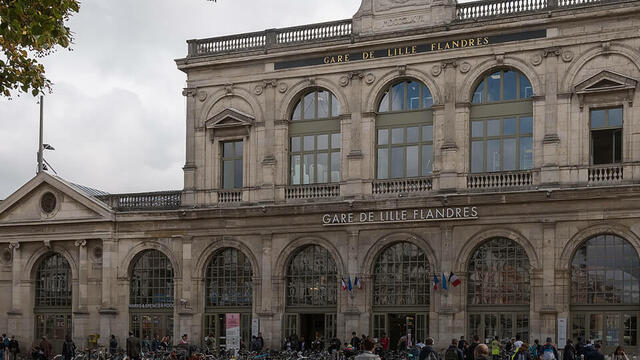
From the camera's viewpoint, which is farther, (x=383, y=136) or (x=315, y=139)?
(x=315, y=139)

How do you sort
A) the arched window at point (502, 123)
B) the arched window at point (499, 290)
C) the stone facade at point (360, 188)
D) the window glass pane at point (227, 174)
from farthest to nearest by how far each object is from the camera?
the window glass pane at point (227, 174) → the arched window at point (502, 123) → the arched window at point (499, 290) → the stone facade at point (360, 188)

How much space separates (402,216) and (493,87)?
659cm

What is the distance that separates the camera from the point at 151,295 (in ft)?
167

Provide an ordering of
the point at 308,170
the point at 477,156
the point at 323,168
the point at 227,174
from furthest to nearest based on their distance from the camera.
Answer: the point at 227,174
the point at 308,170
the point at 323,168
the point at 477,156

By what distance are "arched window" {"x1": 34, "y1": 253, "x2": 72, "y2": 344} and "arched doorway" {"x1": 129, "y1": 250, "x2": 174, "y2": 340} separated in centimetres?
370

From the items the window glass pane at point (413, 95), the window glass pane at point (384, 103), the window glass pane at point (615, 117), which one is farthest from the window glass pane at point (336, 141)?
the window glass pane at point (615, 117)

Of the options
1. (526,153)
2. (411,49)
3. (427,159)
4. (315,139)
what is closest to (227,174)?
(315,139)

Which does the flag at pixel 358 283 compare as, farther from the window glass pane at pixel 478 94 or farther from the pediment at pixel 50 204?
the pediment at pixel 50 204

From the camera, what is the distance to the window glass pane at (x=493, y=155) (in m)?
44.2

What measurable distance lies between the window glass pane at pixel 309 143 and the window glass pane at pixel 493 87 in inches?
328

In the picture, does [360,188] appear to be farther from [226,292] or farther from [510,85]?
[226,292]

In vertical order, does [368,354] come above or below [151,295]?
above

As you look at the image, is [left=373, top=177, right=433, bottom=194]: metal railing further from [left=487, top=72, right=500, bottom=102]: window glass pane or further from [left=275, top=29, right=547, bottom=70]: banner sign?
[left=275, top=29, right=547, bottom=70]: banner sign

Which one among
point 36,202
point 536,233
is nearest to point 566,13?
point 536,233
